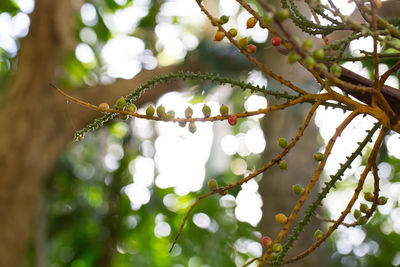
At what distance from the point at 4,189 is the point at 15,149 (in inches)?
8.2

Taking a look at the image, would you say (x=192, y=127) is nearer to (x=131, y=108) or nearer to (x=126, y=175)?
(x=131, y=108)

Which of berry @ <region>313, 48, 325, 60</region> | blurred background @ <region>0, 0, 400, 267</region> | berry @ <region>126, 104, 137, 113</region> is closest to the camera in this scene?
berry @ <region>313, 48, 325, 60</region>

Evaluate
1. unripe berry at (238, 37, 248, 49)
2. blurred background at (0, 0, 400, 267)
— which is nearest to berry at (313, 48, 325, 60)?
unripe berry at (238, 37, 248, 49)

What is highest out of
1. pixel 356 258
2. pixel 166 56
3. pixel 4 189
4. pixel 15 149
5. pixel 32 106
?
pixel 166 56

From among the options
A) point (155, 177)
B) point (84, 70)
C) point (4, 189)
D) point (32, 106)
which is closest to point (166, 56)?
point (84, 70)

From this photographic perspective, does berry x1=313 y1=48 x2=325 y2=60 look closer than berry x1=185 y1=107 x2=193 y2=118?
Yes

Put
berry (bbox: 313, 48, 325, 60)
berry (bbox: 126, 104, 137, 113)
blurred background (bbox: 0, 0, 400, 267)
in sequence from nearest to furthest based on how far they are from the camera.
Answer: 1. berry (bbox: 313, 48, 325, 60)
2. berry (bbox: 126, 104, 137, 113)
3. blurred background (bbox: 0, 0, 400, 267)

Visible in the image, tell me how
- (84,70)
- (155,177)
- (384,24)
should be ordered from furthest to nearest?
1. (84,70)
2. (155,177)
3. (384,24)

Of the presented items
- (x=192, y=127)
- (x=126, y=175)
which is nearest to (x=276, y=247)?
(x=192, y=127)

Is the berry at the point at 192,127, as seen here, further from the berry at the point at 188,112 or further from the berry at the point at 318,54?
the berry at the point at 318,54

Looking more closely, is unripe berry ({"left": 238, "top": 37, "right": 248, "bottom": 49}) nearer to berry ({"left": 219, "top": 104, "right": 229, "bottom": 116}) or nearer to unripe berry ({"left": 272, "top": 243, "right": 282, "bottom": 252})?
berry ({"left": 219, "top": 104, "right": 229, "bottom": 116})

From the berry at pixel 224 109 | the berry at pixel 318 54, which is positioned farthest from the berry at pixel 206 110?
the berry at pixel 318 54

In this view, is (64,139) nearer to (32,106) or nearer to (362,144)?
(32,106)

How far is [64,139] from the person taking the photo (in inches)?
108
